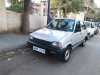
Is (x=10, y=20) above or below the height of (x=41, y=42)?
above

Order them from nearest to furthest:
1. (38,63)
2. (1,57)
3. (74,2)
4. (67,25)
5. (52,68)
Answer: (52,68)
(38,63)
(1,57)
(67,25)
(74,2)

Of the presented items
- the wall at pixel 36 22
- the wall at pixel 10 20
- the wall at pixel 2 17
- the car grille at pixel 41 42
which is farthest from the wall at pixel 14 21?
the car grille at pixel 41 42

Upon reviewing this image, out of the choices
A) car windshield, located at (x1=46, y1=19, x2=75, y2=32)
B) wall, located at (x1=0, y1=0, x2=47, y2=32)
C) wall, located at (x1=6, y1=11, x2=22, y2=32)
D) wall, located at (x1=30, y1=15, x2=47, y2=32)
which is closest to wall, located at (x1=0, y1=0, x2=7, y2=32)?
wall, located at (x1=0, y1=0, x2=47, y2=32)

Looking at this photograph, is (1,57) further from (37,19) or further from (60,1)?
(60,1)

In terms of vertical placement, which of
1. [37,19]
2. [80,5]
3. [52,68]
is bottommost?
[52,68]

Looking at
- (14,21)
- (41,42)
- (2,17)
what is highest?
(2,17)

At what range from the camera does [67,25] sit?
A: 168 inches

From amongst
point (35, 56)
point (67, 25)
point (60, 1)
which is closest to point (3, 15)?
point (35, 56)

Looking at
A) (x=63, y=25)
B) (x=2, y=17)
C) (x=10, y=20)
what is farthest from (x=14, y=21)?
(x=63, y=25)

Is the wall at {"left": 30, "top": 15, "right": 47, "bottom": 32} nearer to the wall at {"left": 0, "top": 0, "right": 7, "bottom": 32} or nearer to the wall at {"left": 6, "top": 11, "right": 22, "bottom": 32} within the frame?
the wall at {"left": 6, "top": 11, "right": 22, "bottom": 32}

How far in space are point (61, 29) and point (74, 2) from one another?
10877 mm

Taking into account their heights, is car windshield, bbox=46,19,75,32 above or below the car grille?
above

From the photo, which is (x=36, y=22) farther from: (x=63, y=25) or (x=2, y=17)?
(x=63, y=25)

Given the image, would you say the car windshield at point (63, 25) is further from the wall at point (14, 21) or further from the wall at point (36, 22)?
the wall at point (36, 22)
